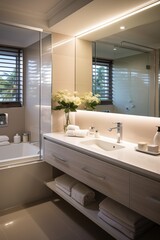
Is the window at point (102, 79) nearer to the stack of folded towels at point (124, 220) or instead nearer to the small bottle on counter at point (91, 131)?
the small bottle on counter at point (91, 131)

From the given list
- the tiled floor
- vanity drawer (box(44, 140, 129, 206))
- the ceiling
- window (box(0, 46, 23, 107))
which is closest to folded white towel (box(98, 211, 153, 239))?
vanity drawer (box(44, 140, 129, 206))

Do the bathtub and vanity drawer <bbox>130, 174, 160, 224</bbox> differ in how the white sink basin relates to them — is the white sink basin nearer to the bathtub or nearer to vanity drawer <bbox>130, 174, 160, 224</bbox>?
vanity drawer <bbox>130, 174, 160, 224</bbox>

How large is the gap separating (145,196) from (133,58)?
131cm

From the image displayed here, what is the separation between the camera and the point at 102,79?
2.45 m

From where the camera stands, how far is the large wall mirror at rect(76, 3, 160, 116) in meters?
1.86

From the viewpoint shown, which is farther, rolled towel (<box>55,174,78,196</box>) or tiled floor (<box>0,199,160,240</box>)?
rolled towel (<box>55,174,78,196</box>)

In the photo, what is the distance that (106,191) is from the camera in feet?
5.20

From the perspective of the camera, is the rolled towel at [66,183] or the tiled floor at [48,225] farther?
the rolled towel at [66,183]

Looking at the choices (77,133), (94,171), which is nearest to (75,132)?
(77,133)

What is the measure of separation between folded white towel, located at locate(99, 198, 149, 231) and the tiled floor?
→ 1.38ft

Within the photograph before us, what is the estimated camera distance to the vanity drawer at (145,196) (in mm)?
1230

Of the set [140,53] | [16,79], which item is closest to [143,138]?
[140,53]

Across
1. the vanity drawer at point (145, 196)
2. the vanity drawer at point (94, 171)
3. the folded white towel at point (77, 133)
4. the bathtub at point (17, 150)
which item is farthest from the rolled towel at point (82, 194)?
the bathtub at point (17, 150)

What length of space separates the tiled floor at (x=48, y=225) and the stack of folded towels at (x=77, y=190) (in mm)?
301
